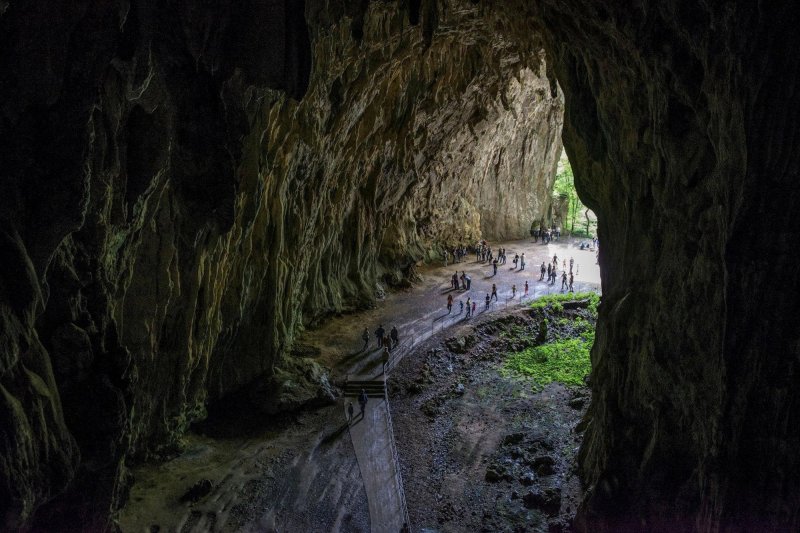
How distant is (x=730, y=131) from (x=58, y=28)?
11.3 metres

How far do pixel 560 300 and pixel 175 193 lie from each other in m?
25.7

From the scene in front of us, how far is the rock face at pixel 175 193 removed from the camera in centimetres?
964

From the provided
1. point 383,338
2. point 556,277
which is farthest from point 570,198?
point 383,338

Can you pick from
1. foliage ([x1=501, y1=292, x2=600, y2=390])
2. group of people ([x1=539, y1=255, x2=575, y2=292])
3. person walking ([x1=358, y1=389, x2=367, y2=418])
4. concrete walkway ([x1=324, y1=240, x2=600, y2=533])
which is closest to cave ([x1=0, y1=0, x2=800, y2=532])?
person walking ([x1=358, y1=389, x2=367, y2=418])

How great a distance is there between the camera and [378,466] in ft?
61.8

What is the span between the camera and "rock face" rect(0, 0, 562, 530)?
380 inches

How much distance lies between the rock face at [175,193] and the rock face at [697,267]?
7.84 metres

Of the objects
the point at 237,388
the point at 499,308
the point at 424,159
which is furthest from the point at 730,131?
the point at 424,159

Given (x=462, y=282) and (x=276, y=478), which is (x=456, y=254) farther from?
(x=276, y=478)

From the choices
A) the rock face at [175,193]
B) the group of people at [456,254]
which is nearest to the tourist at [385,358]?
the rock face at [175,193]

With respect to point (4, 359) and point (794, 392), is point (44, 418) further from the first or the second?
point (794, 392)

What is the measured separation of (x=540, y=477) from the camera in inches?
738

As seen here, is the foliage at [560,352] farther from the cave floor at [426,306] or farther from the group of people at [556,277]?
the group of people at [556,277]

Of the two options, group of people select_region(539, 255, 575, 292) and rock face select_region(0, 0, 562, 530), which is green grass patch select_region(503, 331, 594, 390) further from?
rock face select_region(0, 0, 562, 530)
